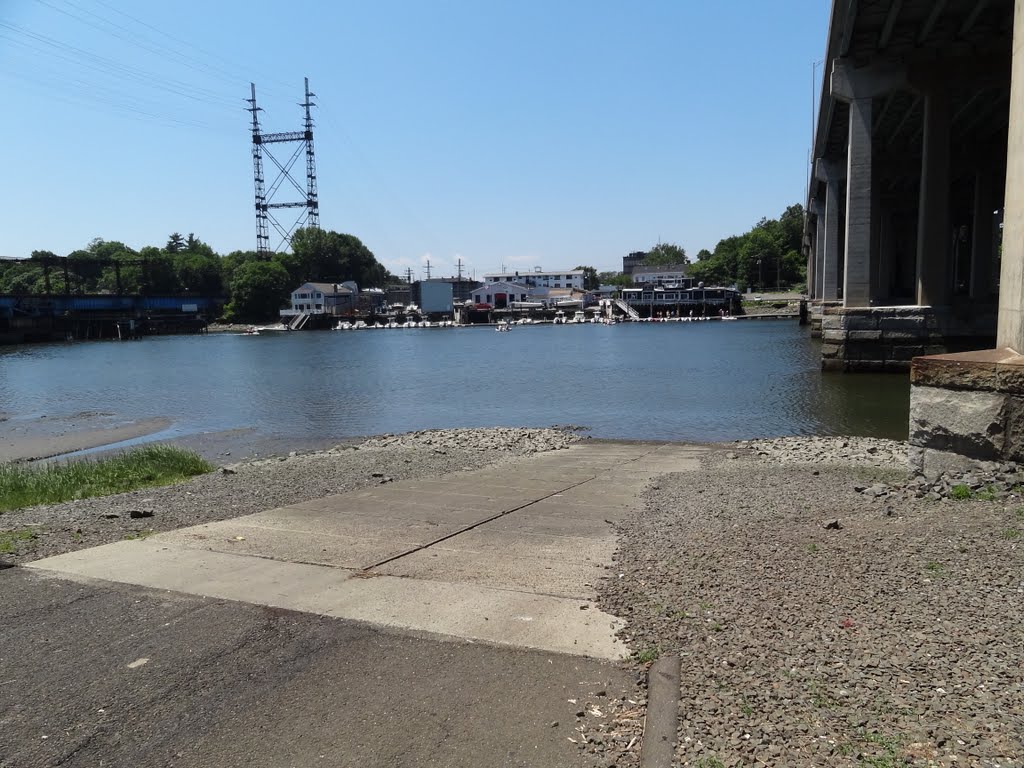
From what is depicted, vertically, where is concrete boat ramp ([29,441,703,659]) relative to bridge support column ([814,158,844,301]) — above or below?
below

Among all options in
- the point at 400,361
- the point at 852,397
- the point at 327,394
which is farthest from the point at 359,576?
the point at 400,361

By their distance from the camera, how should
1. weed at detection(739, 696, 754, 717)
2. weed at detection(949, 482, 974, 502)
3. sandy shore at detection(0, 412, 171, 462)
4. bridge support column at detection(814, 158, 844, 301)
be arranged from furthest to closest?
bridge support column at detection(814, 158, 844, 301), sandy shore at detection(0, 412, 171, 462), weed at detection(949, 482, 974, 502), weed at detection(739, 696, 754, 717)

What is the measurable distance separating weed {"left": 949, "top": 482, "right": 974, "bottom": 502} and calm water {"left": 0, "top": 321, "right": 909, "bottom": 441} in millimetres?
14465

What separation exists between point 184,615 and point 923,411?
32.7 ft

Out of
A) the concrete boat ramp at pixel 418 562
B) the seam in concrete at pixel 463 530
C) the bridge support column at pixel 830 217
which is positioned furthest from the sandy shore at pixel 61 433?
the bridge support column at pixel 830 217

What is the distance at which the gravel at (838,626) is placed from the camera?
3.94 meters

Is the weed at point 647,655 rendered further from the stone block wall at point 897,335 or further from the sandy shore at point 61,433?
the stone block wall at point 897,335

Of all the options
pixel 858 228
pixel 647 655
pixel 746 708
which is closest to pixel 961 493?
pixel 647 655

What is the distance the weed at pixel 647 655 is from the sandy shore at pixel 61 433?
2589 centimetres

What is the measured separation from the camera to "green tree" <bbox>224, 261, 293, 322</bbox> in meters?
175

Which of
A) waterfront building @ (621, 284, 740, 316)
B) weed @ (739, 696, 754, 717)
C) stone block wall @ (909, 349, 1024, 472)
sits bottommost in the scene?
weed @ (739, 696, 754, 717)

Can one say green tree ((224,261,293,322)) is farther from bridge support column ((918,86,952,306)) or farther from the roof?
bridge support column ((918,86,952,306))

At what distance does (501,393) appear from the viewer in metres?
41.5

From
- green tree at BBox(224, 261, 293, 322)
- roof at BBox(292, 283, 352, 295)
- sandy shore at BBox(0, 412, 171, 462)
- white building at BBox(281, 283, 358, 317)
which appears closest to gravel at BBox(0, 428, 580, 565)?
sandy shore at BBox(0, 412, 171, 462)
